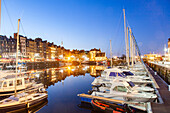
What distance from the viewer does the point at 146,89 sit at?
15195 mm

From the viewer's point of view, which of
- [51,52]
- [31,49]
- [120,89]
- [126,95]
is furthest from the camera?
[51,52]

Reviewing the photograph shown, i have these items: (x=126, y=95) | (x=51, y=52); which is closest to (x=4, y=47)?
(x=51, y=52)

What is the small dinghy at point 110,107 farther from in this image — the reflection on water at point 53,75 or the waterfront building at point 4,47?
the waterfront building at point 4,47

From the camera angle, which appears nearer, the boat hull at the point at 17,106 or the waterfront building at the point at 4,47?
the boat hull at the point at 17,106

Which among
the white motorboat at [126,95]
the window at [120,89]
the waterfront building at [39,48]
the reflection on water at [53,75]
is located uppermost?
the waterfront building at [39,48]

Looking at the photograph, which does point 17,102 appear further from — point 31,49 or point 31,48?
point 31,48

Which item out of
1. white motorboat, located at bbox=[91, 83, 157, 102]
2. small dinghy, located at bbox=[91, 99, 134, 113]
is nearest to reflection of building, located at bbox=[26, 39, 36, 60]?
white motorboat, located at bbox=[91, 83, 157, 102]

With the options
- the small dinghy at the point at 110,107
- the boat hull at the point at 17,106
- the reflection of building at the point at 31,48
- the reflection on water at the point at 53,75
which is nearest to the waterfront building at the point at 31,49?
the reflection of building at the point at 31,48

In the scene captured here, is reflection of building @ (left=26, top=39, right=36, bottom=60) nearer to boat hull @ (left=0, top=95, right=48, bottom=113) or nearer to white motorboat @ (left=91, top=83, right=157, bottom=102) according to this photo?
boat hull @ (left=0, top=95, right=48, bottom=113)

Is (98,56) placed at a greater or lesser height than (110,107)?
greater

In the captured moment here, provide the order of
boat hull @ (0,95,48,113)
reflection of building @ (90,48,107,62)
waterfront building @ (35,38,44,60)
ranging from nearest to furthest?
boat hull @ (0,95,48,113), waterfront building @ (35,38,44,60), reflection of building @ (90,48,107,62)

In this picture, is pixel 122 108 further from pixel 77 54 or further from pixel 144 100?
pixel 77 54

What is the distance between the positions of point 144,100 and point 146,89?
338cm

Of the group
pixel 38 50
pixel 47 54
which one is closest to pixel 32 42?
pixel 38 50
